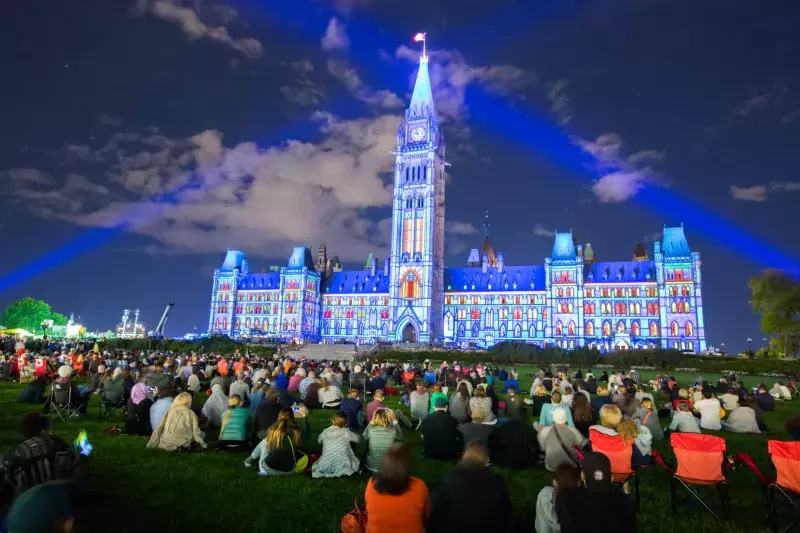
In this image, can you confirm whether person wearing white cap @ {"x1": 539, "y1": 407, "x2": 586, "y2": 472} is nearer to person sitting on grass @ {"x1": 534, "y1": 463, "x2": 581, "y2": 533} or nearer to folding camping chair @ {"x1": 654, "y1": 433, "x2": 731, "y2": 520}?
folding camping chair @ {"x1": 654, "y1": 433, "x2": 731, "y2": 520}

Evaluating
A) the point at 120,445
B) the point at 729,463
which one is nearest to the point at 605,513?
the point at 729,463

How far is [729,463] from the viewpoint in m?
8.60

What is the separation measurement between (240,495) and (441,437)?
4519 mm

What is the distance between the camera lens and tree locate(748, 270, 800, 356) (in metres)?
60.1

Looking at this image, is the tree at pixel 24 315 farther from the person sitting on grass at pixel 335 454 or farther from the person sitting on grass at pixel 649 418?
the person sitting on grass at pixel 649 418

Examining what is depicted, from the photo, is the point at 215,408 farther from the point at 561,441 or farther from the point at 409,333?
the point at 409,333

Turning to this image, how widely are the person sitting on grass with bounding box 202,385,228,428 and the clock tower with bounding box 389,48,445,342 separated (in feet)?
271

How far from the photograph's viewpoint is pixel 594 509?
18.0 feet

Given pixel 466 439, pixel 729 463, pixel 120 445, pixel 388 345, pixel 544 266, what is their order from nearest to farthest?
pixel 729 463 < pixel 466 439 < pixel 120 445 < pixel 388 345 < pixel 544 266

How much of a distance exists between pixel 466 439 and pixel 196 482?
5.42 metres

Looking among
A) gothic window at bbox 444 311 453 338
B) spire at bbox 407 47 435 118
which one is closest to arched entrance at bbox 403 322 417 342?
gothic window at bbox 444 311 453 338

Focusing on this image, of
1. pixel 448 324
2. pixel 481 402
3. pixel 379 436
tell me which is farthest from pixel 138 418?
pixel 448 324

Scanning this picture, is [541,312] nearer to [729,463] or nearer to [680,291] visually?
[680,291]

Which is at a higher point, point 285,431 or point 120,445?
point 285,431
